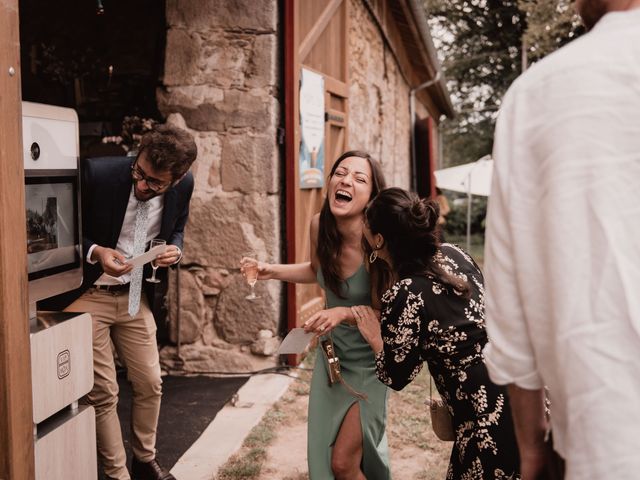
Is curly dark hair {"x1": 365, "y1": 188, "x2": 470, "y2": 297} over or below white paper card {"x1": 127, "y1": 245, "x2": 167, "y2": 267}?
over

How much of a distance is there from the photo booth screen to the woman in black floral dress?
1.11 metres

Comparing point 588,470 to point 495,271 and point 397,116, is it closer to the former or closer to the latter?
point 495,271

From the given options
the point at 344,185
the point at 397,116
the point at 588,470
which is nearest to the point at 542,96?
the point at 588,470

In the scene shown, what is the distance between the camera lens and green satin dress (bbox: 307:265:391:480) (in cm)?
317

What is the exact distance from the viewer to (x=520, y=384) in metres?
1.35

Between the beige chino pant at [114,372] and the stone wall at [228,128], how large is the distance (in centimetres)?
180

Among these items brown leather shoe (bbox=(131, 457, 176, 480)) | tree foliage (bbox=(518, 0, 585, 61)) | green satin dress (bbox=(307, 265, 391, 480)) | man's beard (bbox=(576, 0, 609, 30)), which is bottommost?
brown leather shoe (bbox=(131, 457, 176, 480))

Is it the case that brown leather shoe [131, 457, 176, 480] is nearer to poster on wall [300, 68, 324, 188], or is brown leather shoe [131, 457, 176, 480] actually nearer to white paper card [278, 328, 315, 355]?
white paper card [278, 328, 315, 355]

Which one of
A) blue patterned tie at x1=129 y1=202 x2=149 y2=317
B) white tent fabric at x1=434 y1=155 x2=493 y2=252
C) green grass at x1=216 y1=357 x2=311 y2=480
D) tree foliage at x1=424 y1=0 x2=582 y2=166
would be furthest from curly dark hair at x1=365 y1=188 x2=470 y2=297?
tree foliage at x1=424 y1=0 x2=582 y2=166

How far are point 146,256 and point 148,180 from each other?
39 cm

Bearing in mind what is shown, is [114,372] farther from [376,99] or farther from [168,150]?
[376,99]

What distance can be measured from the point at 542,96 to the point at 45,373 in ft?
5.42

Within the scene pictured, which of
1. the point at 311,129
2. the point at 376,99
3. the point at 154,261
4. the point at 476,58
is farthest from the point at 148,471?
the point at 476,58

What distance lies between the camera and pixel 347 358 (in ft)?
10.8
